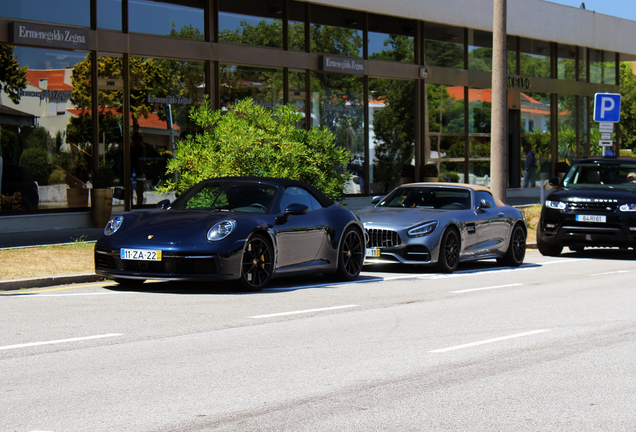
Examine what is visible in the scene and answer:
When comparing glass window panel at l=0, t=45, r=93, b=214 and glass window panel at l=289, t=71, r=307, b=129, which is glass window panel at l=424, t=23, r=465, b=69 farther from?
glass window panel at l=0, t=45, r=93, b=214

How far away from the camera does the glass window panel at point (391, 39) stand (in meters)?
26.3

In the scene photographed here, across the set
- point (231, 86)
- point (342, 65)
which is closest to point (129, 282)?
point (231, 86)

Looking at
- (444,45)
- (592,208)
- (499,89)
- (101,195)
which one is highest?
(444,45)

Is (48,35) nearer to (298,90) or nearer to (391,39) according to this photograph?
(298,90)

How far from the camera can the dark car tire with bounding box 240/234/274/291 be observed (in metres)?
10.4

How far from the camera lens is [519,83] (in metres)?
33.2

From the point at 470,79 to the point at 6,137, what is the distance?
1737 centimetres

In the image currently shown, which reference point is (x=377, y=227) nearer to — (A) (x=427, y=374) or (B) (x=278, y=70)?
(A) (x=427, y=374)

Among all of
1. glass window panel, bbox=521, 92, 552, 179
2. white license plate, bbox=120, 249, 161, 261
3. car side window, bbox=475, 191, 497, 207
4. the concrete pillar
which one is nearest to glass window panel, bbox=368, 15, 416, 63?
the concrete pillar

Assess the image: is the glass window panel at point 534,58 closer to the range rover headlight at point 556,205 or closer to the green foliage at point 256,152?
the range rover headlight at point 556,205

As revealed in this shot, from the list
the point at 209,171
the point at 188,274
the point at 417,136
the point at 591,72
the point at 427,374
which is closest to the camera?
the point at 427,374

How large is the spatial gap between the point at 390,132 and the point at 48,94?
38.8 feet

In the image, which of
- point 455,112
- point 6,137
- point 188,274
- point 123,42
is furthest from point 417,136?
point 188,274

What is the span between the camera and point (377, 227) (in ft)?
43.6
